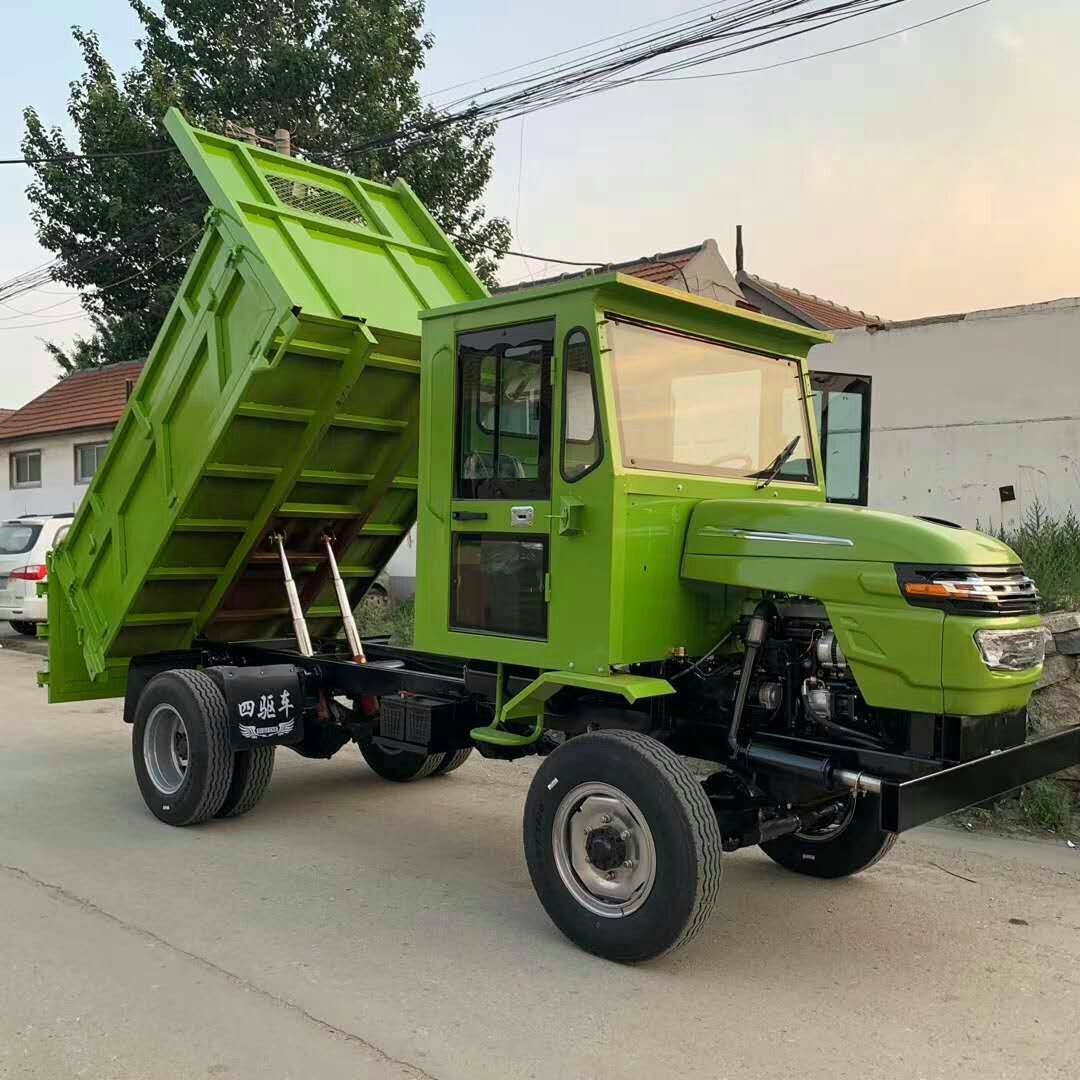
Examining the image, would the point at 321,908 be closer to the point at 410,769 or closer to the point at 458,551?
the point at 458,551

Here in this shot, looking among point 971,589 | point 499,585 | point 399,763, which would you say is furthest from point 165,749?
point 971,589

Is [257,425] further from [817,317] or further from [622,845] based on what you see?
[817,317]

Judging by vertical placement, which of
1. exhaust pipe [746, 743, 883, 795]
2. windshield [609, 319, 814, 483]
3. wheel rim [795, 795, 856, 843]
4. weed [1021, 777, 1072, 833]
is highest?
windshield [609, 319, 814, 483]

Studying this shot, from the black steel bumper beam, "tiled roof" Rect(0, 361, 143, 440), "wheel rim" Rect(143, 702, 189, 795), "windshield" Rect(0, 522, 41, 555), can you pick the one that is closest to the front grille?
the black steel bumper beam

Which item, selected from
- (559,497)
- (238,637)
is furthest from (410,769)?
(559,497)

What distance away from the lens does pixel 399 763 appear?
24.3 feet

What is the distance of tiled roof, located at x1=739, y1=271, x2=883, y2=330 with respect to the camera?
18.1 meters

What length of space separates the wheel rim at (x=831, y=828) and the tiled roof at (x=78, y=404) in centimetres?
1881

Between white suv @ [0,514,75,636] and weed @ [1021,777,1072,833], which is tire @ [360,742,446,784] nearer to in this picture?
weed @ [1021,777,1072,833]

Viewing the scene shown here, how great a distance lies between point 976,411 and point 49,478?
19.4m

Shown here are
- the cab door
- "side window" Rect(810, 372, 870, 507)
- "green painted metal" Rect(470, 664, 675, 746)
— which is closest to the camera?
"green painted metal" Rect(470, 664, 675, 746)

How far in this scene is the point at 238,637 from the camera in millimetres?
7449

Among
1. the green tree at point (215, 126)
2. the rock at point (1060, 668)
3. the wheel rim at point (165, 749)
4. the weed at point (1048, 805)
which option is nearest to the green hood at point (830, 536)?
the weed at point (1048, 805)

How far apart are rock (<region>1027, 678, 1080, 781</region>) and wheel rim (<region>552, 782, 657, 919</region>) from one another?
3.50m
